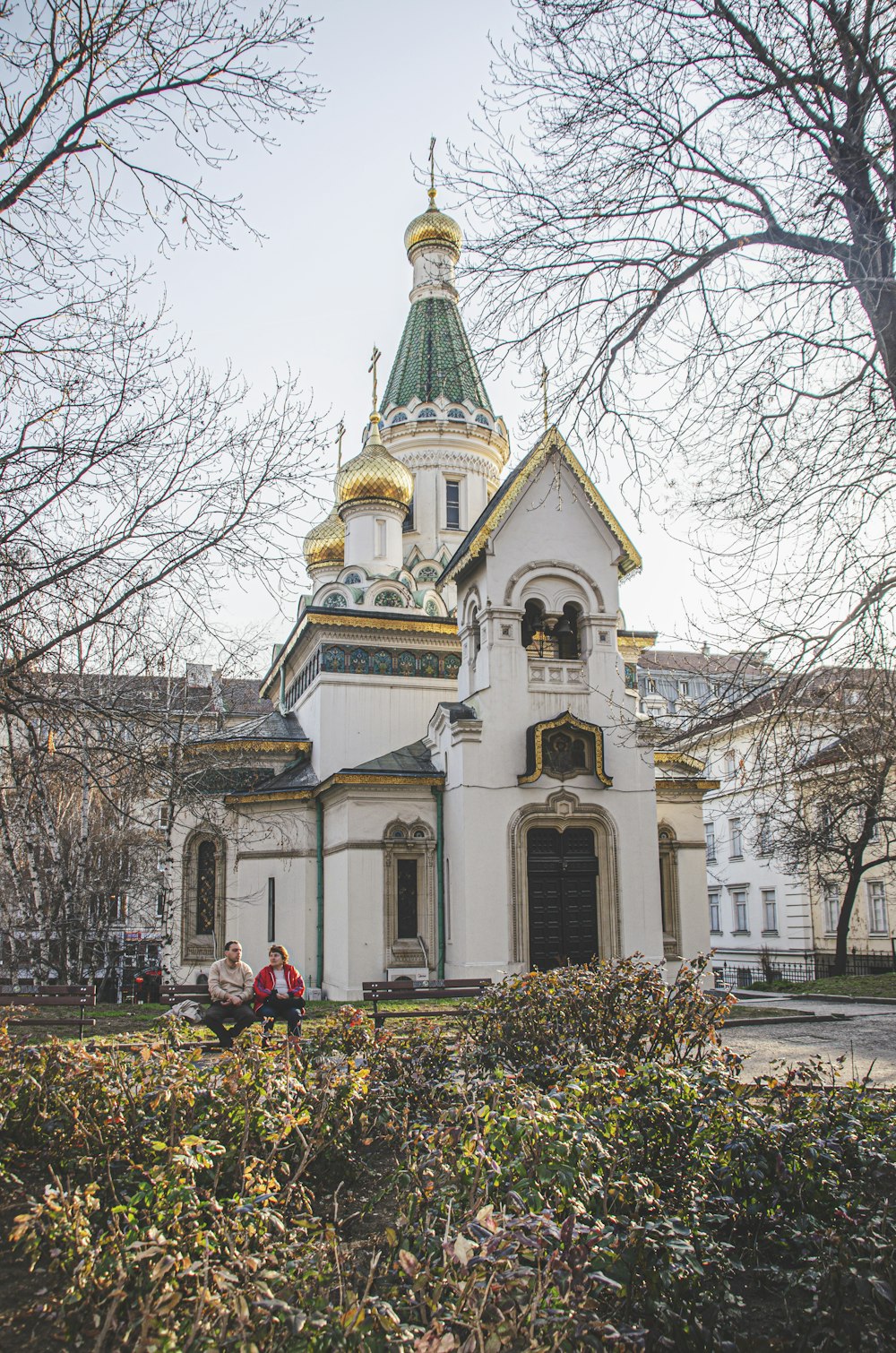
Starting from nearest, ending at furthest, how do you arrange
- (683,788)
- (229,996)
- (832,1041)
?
(229,996)
(832,1041)
(683,788)

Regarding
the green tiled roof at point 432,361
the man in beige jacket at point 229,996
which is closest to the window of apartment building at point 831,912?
the green tiled roof at point 432,361

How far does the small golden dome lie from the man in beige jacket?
59.1ft

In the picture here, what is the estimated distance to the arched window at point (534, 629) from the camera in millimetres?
19312

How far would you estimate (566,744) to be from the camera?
18.3m

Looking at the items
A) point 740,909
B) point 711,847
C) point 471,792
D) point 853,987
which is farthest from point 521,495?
point 711,847

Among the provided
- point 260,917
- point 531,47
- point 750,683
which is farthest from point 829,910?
point 531,47

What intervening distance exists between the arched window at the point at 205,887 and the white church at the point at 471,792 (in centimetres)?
4

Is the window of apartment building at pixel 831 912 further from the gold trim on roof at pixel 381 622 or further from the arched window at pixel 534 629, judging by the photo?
the arched window at pixel 534 629

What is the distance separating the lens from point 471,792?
17.8m

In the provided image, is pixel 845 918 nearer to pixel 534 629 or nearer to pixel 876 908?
pixel 876 908

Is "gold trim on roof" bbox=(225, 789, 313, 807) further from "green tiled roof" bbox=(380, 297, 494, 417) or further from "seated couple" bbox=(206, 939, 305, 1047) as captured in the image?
"green tiled roof" bbox=(380, 297, 494, 417)

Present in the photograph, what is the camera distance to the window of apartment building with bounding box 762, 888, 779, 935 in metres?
35.2

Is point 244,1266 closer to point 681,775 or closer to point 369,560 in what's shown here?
point 681,775

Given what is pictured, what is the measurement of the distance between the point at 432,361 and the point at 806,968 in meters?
21.2
